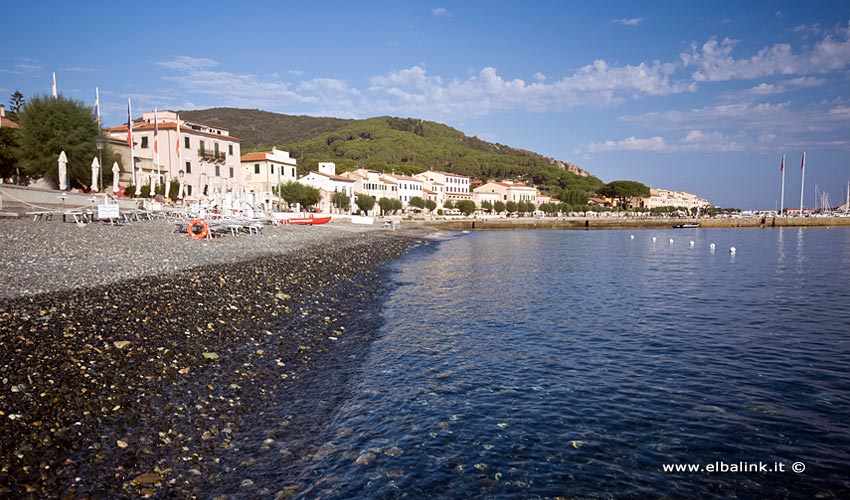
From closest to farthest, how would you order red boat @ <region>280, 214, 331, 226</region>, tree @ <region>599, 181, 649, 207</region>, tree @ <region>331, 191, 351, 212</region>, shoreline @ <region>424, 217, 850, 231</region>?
red boat @ <region>280, 214, 331, 226</region>
tree @ <region>331, 191, 351, 212</region>
shoreline @ <region>424, 217, 850, 231</region>
tree @ <region>599, 181, 649, 207</region>

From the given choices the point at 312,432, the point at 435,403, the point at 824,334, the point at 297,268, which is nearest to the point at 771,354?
the point at 824,334

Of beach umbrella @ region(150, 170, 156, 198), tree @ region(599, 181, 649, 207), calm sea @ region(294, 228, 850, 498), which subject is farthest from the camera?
tree @ region(599, 181, 649, 207)

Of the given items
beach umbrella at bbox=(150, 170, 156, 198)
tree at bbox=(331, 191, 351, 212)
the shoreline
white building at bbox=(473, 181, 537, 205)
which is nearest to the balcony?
beach umbrella at bbox=(150, 170, 156, 198)

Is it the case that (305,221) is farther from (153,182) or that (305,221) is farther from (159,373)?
(159,373)

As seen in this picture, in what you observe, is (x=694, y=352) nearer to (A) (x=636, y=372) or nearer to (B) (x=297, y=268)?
(A) (x=636, y=372)

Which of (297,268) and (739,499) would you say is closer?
(739,499)

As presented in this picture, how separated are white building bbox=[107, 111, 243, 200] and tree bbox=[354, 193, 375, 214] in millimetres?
30706

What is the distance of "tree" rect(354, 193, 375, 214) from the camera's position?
308 ft

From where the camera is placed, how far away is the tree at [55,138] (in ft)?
133

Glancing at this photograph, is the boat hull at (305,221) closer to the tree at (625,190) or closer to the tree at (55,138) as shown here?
the tree at (55,138)

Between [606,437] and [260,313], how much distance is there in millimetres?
8240

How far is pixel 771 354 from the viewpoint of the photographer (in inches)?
448

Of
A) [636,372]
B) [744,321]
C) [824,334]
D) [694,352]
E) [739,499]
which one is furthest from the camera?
[744,321]

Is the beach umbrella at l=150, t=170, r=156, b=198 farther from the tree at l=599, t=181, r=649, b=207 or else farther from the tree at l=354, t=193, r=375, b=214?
the tree at l=599, t=181, r=649, b=207
